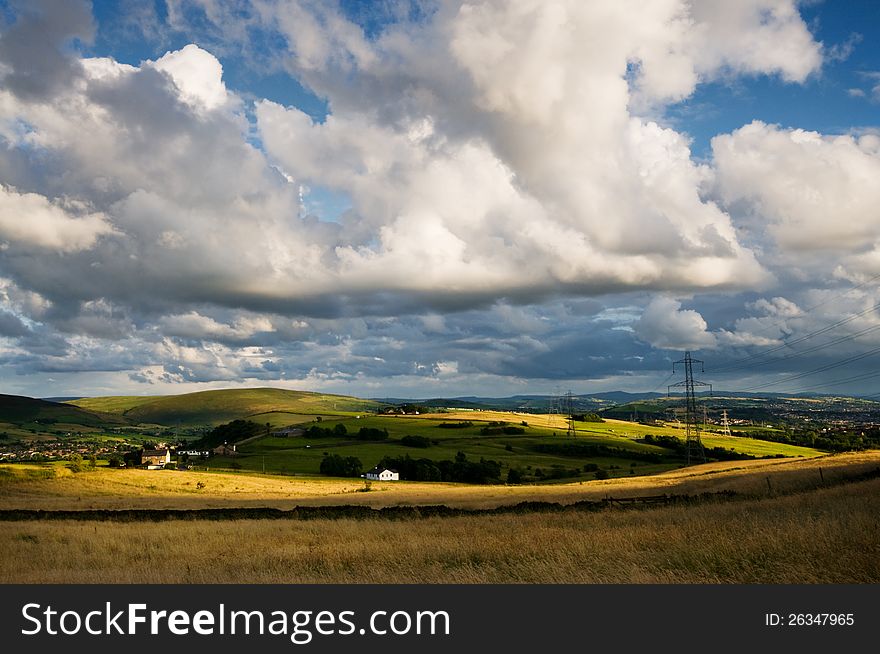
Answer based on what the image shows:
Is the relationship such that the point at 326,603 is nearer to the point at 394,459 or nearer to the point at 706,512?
the point at 706,512

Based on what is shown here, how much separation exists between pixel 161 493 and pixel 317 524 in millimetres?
44073

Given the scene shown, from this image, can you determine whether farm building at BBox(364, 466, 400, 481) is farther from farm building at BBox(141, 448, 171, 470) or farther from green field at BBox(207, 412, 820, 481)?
farm building at BBox(141, 448, 171, 470)

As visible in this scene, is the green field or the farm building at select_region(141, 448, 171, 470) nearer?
the green field

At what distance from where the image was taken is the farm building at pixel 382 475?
11669 cm

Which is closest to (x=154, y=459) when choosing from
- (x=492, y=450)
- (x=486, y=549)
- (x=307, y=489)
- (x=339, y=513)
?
(x=492, y=450)

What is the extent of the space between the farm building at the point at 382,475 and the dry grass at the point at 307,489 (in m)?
30.7

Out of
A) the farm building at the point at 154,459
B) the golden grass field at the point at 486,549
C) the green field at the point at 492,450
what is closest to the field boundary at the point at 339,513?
the golden grass field at the point at 486,549

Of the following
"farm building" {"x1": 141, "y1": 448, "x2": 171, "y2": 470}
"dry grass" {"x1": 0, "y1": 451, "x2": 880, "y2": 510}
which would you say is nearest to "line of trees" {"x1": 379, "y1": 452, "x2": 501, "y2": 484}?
"dry grass" {"x1": 0, "y1": 451, "x2": 880, "y2": 510}

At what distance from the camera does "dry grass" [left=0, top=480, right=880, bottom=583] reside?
13680 mm

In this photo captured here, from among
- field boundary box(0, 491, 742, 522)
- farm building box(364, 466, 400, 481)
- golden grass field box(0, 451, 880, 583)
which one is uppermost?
golden grass field box(0, 451, 880, 583)

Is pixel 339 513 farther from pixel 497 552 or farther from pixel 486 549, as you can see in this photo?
pixel 497 552

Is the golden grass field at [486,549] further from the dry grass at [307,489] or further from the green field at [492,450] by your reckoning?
the green field at [492,450]

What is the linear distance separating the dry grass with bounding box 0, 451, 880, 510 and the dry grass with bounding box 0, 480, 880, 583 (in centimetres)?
2026

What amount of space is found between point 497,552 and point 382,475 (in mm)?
103206
